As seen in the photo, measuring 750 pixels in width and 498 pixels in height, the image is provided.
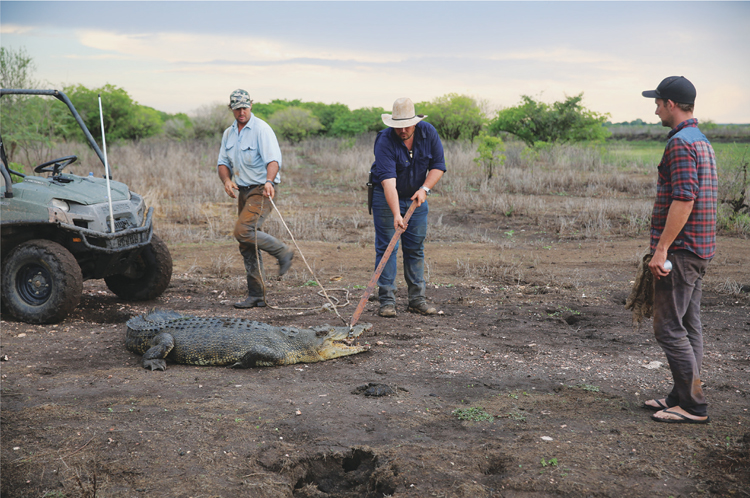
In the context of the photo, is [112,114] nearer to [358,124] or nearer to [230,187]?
[358,124]

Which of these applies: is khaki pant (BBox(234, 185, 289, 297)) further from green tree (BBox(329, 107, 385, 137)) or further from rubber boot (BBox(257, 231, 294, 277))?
green tree (BBox(329, 107, 385, 137))

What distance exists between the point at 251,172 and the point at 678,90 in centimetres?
426

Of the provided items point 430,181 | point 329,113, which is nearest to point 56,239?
point 430,181

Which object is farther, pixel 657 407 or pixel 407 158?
pixel 407 158

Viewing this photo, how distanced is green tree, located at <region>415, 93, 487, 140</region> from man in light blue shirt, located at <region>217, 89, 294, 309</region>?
20.6m

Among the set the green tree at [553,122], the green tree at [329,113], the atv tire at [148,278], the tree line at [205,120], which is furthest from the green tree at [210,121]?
the atv tire at [148,278]

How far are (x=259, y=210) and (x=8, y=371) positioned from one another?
2.73 m

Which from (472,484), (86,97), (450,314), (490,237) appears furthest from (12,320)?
(86,97)

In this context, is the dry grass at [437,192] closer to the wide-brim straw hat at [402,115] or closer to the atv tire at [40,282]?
the atv tire at [40,282]

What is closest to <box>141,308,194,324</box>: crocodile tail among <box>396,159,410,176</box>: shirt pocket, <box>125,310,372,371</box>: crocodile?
<box>125,310,372,371</box>: crocodile

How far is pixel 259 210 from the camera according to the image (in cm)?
620

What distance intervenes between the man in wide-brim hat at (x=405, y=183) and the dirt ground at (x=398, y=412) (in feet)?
1.25

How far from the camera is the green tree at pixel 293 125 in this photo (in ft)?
126

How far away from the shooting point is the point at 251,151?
6199 mm
